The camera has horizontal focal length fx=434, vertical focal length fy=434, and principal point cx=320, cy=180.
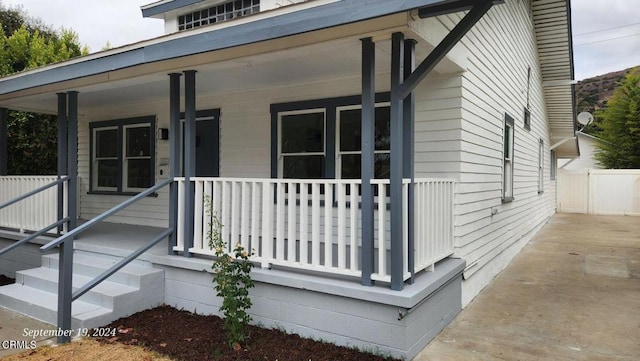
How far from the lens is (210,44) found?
13.4 ft

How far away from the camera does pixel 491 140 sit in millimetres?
6184

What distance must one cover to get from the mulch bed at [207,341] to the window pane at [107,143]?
4749mm

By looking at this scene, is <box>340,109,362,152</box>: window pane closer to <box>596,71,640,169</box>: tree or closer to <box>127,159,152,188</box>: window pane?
<box>127,159,152,188</box>: window pane

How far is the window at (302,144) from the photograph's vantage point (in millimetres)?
5941

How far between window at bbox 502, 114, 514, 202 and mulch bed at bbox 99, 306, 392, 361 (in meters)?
4.52

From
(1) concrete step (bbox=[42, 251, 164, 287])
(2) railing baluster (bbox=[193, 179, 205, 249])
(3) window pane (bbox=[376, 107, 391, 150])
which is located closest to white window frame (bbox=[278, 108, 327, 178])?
(3) window pane (bbox=[376, 107, 391, 150])

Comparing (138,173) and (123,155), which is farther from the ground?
(123,155)

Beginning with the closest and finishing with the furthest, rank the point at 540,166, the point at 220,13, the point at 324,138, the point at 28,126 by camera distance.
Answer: the point at 324,138
the point at 220,13
the point at 28,126
the point at 540,166

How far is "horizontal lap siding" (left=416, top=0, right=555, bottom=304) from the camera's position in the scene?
16.6ft

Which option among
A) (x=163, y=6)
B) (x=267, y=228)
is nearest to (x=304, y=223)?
(x=267, y=228)

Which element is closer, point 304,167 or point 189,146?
point 189,146

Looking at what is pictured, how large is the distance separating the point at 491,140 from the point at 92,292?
536 cm

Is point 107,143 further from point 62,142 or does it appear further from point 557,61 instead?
point 557,61

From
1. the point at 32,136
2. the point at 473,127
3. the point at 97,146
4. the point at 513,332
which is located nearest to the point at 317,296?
the point at 513,332
